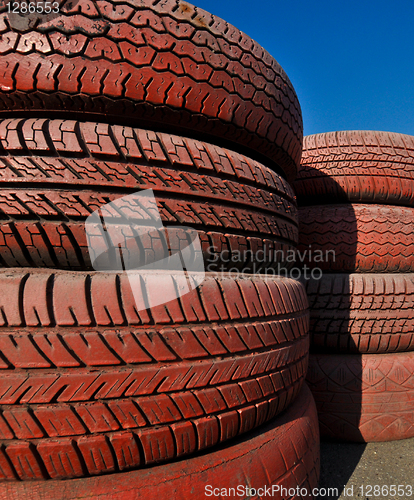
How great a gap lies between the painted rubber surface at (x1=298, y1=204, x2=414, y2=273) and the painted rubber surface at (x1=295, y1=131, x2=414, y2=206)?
85 millimetres

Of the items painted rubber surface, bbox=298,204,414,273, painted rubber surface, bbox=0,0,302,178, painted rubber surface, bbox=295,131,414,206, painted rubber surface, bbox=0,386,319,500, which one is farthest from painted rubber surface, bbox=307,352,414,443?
painted rubber surface, bbox=0,0,302,178

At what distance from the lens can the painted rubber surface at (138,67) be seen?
28.9 inches

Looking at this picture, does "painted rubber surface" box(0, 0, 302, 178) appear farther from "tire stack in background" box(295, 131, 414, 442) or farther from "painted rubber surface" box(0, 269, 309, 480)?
"tire stack in background" box(295, 131, 414, 442)

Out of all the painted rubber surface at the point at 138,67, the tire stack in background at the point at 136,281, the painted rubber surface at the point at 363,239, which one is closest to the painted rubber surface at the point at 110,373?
the tire stack in background at the point at 136,281

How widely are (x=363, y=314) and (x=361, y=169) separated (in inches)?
31.8

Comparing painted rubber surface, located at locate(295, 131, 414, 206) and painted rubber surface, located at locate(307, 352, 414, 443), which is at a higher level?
painted rubber surface, located at locate(295, 131, 414, 206)

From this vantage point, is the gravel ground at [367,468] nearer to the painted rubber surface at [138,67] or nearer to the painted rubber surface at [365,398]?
the painted rubber surface at [365,398]

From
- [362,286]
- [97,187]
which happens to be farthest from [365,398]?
[97,187]

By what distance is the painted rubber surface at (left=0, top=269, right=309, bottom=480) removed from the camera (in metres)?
0.64

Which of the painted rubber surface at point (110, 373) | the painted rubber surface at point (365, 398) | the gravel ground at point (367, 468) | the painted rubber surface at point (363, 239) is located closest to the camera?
the painted rubber surface at point (110, 373)

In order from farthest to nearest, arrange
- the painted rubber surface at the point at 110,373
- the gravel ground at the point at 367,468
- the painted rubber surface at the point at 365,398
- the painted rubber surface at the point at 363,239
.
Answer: the painted rubber surface at the point at 363,239
the painted rubber surface at the point at 365,398
the gravel ground at the point at 367,468
the painted rubber surface at the point at 110,373

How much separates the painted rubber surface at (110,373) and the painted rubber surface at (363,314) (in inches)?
37.4

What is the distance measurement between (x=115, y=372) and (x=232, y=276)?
39 centimetres

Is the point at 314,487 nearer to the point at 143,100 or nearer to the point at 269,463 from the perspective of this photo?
the point at 269,463
